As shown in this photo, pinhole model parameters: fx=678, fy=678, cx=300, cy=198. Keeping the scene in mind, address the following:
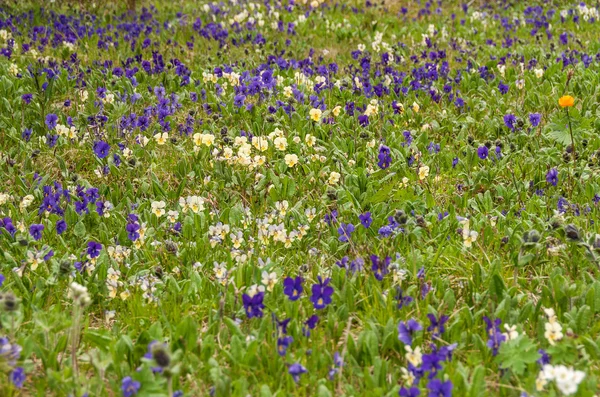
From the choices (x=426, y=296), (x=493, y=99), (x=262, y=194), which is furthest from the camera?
(x=493, y=99)

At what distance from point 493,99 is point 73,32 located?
242 inches

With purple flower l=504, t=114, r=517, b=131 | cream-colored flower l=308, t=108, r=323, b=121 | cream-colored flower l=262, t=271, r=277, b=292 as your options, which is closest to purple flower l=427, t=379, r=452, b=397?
cream-colored flower l=262, t=271, r=277, b=292

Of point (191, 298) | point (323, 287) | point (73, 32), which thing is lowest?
point (73, 32)

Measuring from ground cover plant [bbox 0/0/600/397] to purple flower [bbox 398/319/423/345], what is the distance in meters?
0.01

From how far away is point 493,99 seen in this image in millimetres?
7172

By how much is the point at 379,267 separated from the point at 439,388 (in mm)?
967

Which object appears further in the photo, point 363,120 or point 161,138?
point 363,120

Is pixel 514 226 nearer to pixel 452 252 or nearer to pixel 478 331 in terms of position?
pixel 452 252

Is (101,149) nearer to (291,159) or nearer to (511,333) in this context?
(291,159)

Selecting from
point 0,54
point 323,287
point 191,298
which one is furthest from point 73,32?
point 323,287

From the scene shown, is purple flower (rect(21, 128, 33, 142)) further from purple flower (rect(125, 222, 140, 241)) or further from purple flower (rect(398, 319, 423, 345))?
purple flower (rect(398, 319, 423, 345))

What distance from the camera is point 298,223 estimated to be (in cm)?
468

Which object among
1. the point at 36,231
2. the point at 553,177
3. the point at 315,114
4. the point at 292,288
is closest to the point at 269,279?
the point at 292,288

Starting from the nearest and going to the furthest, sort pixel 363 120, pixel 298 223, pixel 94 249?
1. pixel 94 249
2. pixel 298 223
3. pixel 363 120
